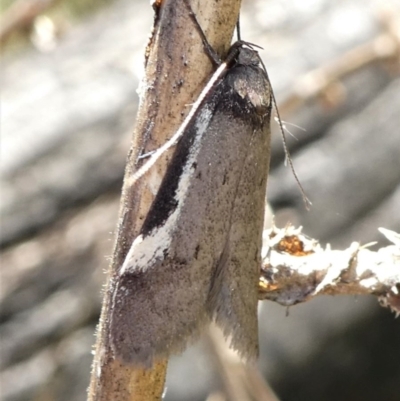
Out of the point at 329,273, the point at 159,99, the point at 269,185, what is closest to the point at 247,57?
the point at 159,99

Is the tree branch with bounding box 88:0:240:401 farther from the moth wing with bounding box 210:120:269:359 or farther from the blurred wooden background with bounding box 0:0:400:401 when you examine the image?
the blurred wooden background with bounding box 0:0:400:401

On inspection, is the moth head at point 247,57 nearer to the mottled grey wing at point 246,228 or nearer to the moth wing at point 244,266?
the mottled grey wing at point 246,228

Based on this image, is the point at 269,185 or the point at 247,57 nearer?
the point at 247,57

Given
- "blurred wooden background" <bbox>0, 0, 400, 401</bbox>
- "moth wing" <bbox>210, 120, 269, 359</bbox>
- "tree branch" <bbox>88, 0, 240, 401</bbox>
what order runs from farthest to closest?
"blurred wooden background" <bbox>0, 0, 400, 401</bbox>, "moth wing" <bbox>210, 120, 269, 359</bbox>, "tree branch" <bbox>88, 0, 240, 401</bbox>

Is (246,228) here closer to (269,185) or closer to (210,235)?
(210,235)

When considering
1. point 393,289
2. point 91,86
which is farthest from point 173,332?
point 91,86

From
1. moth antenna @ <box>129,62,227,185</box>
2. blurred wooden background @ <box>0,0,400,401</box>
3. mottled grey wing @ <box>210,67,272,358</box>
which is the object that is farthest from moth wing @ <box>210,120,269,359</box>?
blurred wooden background @ <box>0,0,400,401</box>

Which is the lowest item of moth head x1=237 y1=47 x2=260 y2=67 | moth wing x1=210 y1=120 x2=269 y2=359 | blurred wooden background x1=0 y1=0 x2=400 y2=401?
moth wing x1=210 y1=120 x2=269 y2=359

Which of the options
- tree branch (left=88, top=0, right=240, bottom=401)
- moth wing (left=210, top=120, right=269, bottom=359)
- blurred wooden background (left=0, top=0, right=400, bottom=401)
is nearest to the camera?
tree branch (left=88, top=0, right=240, bottom=401)
